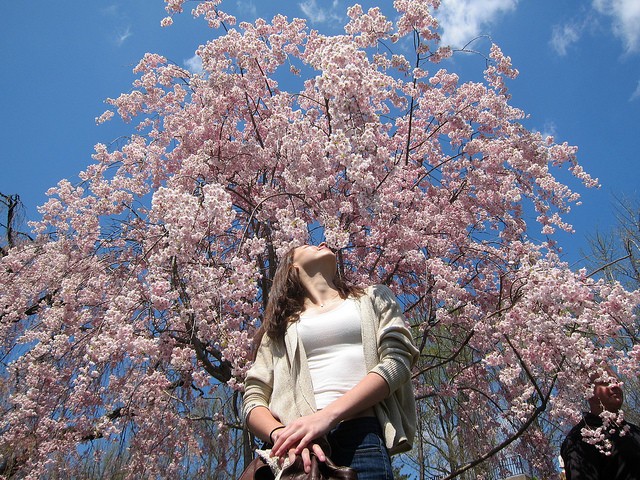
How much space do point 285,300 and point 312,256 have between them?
0.81 feet

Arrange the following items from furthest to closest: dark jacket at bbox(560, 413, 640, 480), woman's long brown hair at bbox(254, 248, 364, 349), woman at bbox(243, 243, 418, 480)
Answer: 1. dark jacket at bbox(560, 413, 640, 480)
2. woman's long brown hair at bbox(254, 248, 364, 349)
3. woman at bbox(243, 243, 418, 480)

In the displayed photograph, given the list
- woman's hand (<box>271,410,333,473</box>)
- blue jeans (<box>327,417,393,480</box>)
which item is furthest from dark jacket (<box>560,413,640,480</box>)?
woman's hand (<box>271,410,333,473</box>)

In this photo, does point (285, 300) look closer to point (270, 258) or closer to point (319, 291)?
point (319, 291)

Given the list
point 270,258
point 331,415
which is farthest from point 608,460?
point 270,258

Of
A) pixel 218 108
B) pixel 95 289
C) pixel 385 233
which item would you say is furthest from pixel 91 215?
pixel 385 233

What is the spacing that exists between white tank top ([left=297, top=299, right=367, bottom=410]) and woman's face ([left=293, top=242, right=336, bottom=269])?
0.34m

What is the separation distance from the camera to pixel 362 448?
1499 mm

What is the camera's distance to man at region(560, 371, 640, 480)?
2367mm

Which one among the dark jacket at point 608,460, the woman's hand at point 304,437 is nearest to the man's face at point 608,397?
the dark jacket at point 608,460

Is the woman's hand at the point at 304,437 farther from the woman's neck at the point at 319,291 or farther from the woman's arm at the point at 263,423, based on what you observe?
the woman's neck at the point at 319,291

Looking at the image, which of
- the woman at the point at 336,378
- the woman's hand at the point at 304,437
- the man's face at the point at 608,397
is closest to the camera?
the woman's hand at the point at 304,437

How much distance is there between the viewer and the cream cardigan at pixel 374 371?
162 centimetres

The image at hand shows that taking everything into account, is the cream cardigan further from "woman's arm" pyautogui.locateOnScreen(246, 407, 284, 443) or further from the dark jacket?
the dark jacket

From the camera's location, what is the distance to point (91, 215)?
17.3ft
